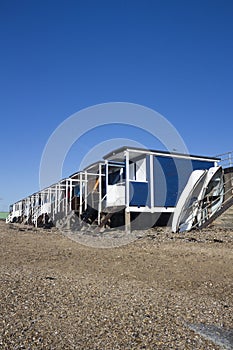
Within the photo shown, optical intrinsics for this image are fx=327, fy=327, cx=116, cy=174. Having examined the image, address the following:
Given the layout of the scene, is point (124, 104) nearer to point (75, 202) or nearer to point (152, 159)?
point (152, 159)

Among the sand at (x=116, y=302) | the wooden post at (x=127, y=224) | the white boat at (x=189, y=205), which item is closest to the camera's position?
the sand at (x=116, y=302)

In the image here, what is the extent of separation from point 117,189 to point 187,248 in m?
8.00

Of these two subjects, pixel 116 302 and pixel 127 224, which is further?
pixel 127 224

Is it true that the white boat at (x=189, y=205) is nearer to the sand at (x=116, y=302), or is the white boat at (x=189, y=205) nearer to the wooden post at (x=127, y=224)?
the wooden post at (x=127, y=224)

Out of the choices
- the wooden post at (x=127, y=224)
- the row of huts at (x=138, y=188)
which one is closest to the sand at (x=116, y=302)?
the wooden post at (x=127, y=224)

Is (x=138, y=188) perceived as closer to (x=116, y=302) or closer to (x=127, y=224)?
(x=127, y=224)

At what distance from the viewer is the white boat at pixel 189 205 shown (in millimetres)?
13129

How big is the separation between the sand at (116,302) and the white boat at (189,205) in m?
6.29

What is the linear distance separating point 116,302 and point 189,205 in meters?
10.6

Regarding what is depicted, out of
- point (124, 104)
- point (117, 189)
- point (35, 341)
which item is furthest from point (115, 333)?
point (117, 189)

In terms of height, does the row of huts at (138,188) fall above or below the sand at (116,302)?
above

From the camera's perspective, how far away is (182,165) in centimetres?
1709

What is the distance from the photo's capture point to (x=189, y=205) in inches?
539

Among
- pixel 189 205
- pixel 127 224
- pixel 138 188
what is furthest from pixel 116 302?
pixel 138 188
